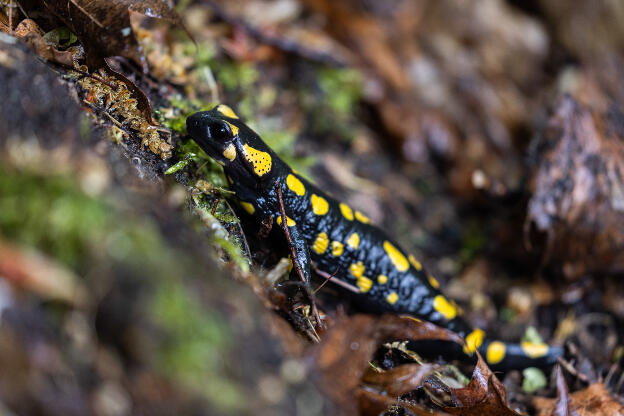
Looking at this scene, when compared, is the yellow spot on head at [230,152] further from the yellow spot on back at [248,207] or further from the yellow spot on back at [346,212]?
the yellow spot on back at [346,212]

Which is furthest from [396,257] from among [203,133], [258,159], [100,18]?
[100,18]

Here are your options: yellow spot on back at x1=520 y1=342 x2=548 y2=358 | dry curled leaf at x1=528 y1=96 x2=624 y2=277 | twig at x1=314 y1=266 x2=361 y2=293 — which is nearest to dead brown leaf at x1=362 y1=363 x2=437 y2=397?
twig at x1=314 y1=266 x2=361 y2=293

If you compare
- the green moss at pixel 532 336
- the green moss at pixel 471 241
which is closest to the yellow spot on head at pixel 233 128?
the green moss at pixel 471 241

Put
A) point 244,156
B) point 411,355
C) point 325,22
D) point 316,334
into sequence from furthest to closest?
1. point 325,22
2. point 244,156
3. point 411,355
4. point 316,334

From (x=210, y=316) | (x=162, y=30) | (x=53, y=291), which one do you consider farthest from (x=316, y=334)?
(x=162, y=30)

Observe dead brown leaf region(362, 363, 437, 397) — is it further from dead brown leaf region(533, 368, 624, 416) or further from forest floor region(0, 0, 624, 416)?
dead brown leaf region(533, 368, 624, 416)

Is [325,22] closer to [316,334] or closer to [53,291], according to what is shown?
[316,334]

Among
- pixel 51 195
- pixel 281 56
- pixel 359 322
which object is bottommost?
pixel 281 56
